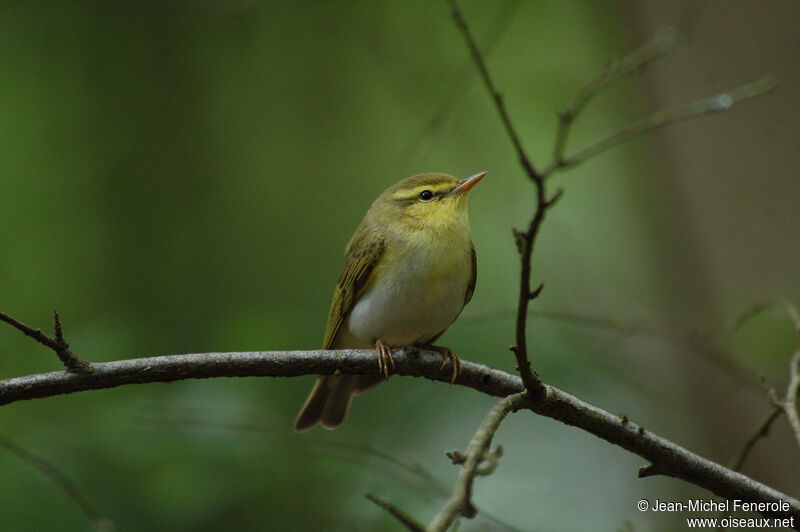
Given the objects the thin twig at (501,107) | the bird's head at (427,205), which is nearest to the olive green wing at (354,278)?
the bird's head at (427,205)

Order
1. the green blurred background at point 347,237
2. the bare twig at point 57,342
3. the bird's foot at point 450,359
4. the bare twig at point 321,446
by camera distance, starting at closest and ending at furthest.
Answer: the bare twig at point 57,342 < the bird's foot at point 450,359 < the bare twig at point 321,446 < the green blurred background at point 347,237

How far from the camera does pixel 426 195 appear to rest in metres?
4.86

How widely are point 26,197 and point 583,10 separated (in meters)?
4.87

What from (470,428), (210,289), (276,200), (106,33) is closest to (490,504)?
(470,428)

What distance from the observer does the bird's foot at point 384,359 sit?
3.55m

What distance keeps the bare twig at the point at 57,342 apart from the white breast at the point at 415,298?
180 centimetres

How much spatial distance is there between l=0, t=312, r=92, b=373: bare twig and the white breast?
1.80 metres

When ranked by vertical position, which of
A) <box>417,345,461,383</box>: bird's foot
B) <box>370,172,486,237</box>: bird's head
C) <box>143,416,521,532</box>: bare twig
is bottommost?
<box>143,416,521,532</box>: bare twig

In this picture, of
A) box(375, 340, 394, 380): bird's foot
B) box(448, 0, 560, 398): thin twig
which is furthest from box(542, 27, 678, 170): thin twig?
box(375, 340, 394, 380): bird's foot

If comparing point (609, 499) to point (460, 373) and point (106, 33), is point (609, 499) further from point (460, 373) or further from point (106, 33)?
point (106, 33)

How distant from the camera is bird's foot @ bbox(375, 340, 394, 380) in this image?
3552 mm

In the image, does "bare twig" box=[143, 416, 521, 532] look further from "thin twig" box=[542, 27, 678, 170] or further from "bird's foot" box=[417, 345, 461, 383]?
"thin twig" box=[542, 27, 678, 170]

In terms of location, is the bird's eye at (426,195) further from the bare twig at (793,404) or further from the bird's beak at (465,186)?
the bare twig at (793,404)

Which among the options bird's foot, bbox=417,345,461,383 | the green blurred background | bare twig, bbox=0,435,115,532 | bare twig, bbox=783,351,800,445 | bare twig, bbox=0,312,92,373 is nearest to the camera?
bare twig, bbox=0,312,92,373
